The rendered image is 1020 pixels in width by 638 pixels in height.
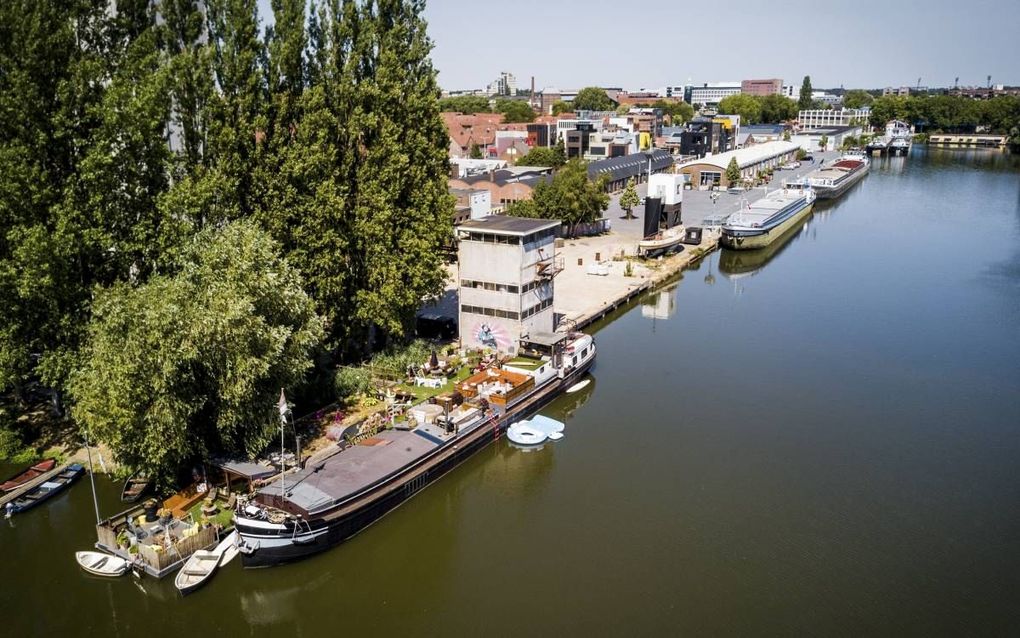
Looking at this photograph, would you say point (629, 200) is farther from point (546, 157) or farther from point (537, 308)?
point (537, 308)

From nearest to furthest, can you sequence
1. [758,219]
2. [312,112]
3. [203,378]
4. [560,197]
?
[203,378] < [312,112] < [560,197] < [758,219]

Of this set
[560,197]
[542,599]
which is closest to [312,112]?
[542,599]

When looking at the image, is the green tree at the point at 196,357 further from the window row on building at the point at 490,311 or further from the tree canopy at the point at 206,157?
the window row on building at the point at 490,311

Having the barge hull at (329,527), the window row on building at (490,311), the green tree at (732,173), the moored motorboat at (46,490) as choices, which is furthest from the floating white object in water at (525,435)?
the green tree at (732,173)

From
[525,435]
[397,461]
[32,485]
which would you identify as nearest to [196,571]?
[397,461]

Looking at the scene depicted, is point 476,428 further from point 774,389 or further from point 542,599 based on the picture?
point 774,389
